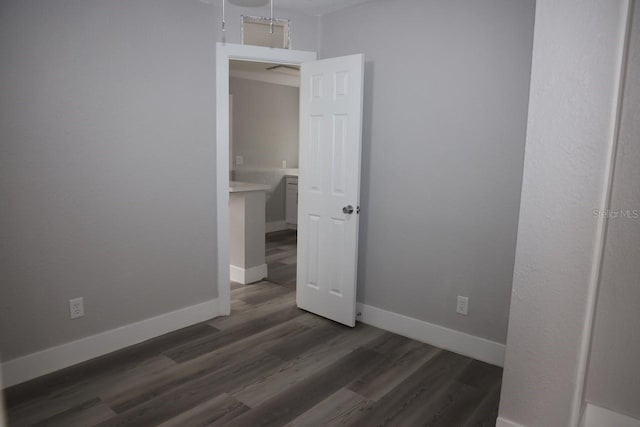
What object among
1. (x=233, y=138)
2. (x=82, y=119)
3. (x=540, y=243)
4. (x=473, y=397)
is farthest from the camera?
(x=233, y=138)

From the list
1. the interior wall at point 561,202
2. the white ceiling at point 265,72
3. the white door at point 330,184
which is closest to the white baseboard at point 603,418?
the interior wall at point 561,202

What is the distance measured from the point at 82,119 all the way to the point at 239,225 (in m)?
1.99

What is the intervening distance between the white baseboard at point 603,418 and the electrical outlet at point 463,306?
90 cm

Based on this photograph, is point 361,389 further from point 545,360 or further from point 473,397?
point 545,360

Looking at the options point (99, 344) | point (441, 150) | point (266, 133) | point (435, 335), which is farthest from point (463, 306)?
point (266, 133)

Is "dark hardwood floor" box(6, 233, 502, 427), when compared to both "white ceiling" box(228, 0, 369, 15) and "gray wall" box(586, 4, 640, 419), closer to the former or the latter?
"gray wall" box(586, 4, 640, 419)

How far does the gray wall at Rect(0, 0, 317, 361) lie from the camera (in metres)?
2.45

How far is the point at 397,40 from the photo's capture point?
10.3 ft

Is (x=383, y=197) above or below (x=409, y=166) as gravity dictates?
below

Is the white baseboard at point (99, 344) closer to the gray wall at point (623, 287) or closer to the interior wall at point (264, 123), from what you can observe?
the gray wall at point (623, 287)

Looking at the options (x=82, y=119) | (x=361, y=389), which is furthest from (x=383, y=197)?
(x=82, y=119)

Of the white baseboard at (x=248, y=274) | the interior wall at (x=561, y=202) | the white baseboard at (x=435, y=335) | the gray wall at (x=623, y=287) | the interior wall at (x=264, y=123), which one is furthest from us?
the interior wall at (x=264, y=123)

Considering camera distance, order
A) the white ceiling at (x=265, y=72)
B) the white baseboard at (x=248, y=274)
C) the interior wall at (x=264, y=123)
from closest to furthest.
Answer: the white baseboard at (x=248, y=274) → the white ceiling at (x=265, y=72) → the interior wall at (x=264, y=123)

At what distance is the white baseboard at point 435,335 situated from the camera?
2896mm
